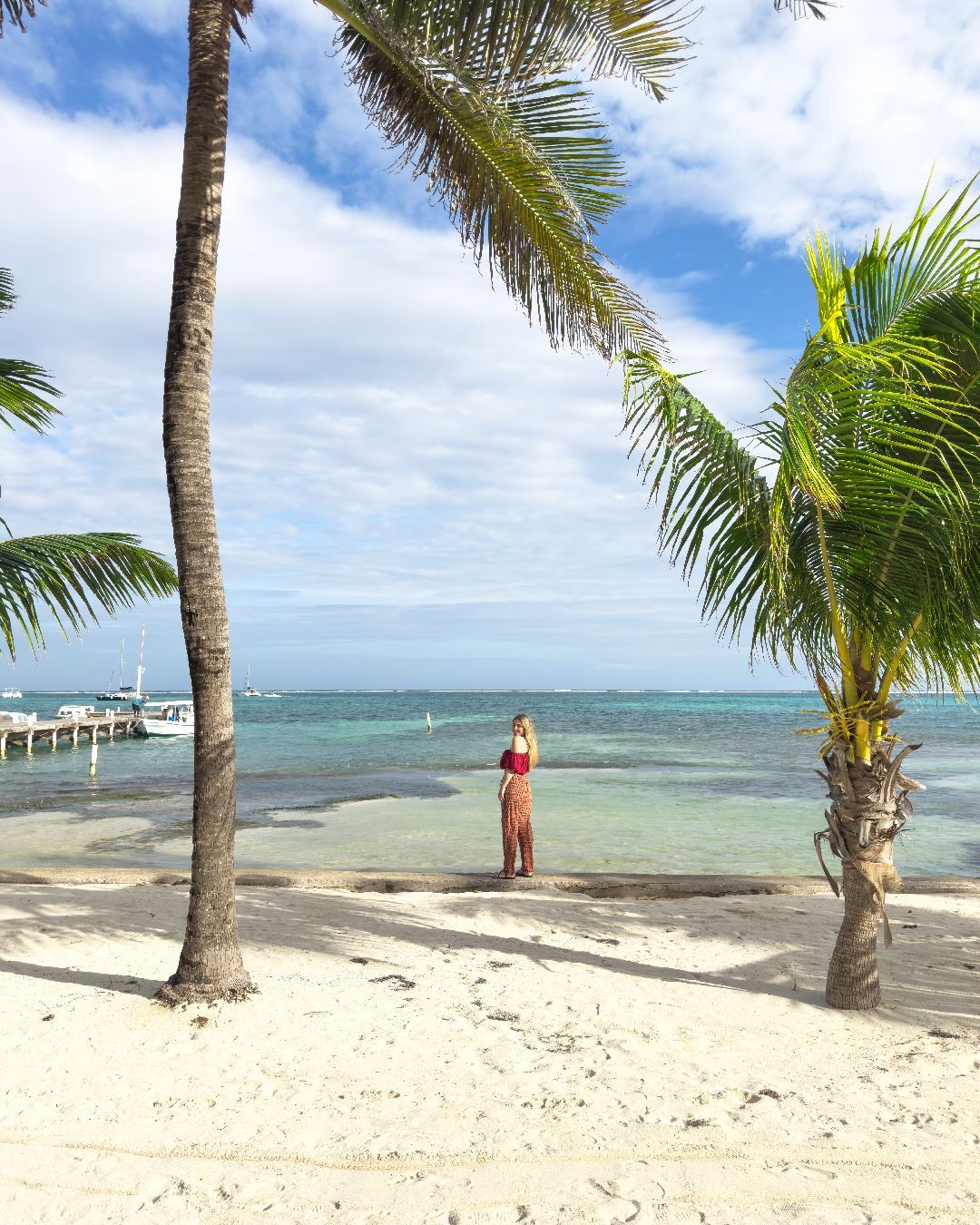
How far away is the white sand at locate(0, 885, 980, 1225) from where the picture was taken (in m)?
3.42

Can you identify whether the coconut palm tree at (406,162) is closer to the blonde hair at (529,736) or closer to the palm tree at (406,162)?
the palm tree at (406,162)

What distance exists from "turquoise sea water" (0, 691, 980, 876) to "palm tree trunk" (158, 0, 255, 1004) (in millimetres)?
3929

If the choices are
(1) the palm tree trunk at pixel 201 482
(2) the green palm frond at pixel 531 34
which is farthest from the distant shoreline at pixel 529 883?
(2) the green palm frond at pixel 531 34

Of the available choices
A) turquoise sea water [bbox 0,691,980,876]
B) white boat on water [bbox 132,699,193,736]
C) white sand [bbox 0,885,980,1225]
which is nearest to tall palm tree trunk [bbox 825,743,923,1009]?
white sand [bbox 0,885,980,1225]

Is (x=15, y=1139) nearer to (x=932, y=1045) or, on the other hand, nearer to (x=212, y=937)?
(x=212, y=937)

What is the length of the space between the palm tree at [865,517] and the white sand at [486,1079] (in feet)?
3.21

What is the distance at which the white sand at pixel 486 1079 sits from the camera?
3.42 meters

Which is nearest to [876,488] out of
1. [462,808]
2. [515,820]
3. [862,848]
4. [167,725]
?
[862,848]

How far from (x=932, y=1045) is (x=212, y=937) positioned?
4217 mm

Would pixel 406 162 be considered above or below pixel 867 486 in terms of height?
above

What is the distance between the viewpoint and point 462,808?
65.7ft

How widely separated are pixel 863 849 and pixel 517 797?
4272 millimetres

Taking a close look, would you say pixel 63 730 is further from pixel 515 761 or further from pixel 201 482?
pixel 201 482

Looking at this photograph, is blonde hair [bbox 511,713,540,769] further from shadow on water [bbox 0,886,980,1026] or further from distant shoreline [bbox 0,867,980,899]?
shadow on water [bbox 0,886,980,1026]
